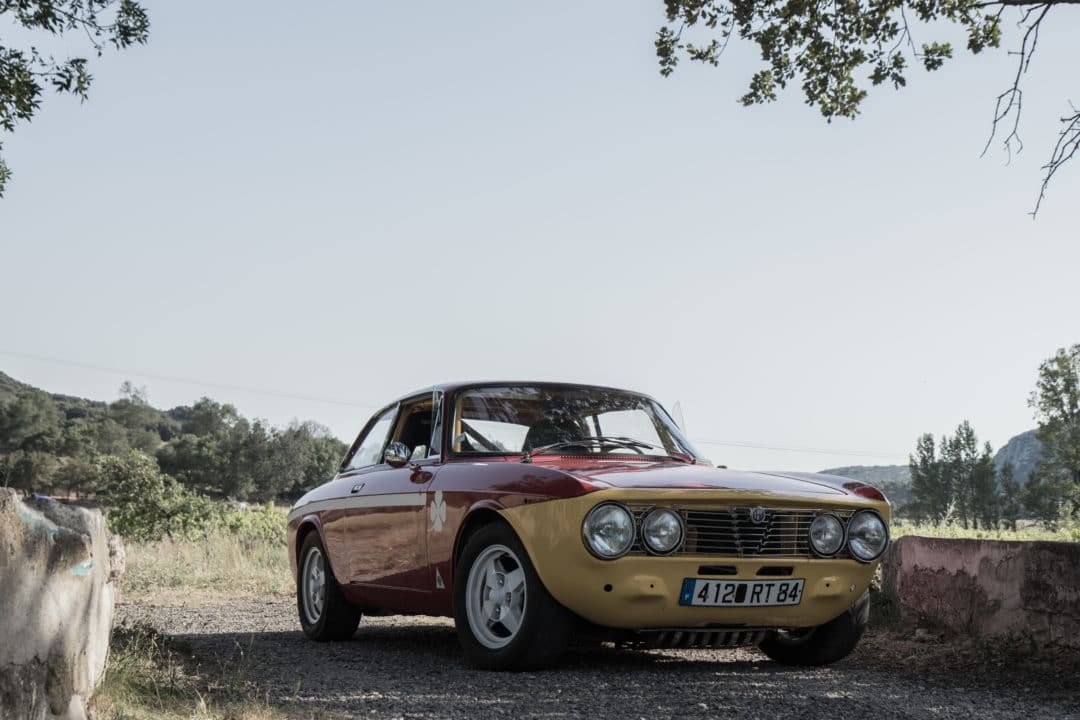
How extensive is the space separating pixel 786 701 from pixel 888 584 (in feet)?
12.5

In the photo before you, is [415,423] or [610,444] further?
[415,423]

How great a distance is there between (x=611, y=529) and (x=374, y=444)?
3.17 meters

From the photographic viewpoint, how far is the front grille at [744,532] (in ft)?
18.9

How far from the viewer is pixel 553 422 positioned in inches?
286

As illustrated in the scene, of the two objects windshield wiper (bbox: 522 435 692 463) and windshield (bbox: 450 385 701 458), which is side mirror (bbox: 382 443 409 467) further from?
windshield wiper (bbox: 522 435 692 463)

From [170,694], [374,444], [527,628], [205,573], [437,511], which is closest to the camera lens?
[170,694]

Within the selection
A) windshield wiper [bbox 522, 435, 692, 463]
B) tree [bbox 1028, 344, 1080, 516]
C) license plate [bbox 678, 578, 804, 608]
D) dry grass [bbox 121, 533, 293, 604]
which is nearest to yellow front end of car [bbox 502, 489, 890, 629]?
license plate [bbox 678, 578, 804, 608]

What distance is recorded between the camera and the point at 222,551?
627 inches

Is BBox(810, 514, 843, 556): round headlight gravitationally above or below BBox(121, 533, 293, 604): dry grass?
above

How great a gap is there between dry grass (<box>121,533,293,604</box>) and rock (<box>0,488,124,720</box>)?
8.02 metres

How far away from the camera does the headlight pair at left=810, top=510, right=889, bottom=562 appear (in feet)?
20.2

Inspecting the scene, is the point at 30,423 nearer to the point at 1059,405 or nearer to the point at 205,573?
the point at 1059,405

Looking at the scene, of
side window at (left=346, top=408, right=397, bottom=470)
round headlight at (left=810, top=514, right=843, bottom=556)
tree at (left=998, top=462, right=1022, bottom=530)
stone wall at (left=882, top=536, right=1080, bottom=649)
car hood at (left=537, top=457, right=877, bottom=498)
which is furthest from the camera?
tree at (left=998, top=462, right=1022, bottom=530)

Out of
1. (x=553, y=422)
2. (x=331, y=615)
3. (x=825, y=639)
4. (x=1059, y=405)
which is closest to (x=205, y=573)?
(x=331, y=615)
